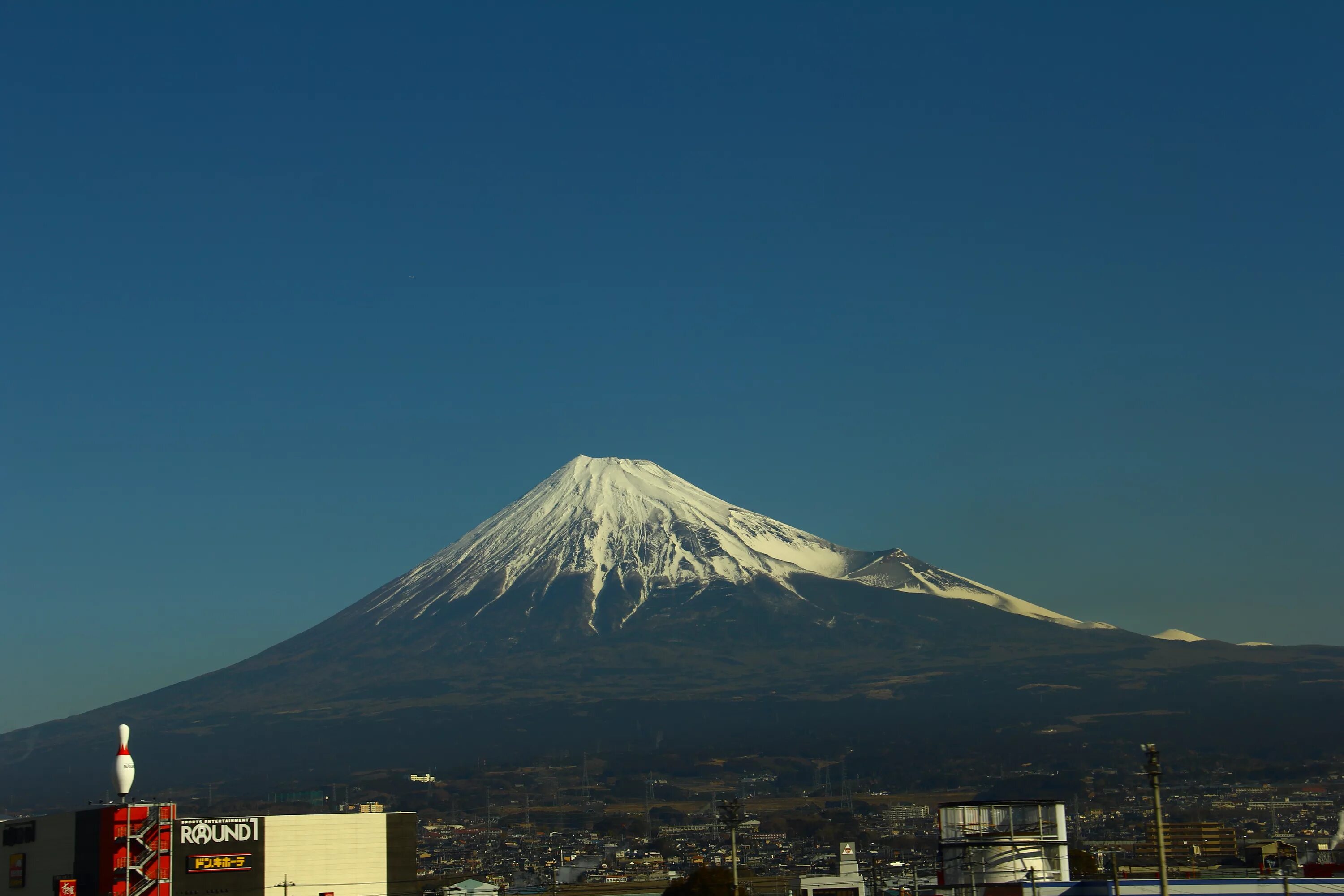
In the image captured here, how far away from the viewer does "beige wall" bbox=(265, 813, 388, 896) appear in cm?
8881

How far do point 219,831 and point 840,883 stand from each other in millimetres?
46798

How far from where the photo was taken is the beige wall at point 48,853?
84875 millimetres

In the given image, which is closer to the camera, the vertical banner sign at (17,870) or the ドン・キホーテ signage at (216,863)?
the ドン・キホーテ signage at (216,863)

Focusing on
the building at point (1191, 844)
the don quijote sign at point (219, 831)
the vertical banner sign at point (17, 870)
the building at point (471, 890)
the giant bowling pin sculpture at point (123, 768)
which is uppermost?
the giant bowling pin sculpture at point (123, 768)

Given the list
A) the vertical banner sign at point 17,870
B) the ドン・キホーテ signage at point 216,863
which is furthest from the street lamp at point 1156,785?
the vertical banner sign at point 17,870

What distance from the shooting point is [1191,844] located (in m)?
161

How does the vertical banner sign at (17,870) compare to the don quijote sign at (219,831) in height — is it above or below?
below

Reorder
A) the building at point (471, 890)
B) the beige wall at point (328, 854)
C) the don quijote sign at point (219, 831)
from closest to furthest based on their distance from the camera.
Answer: the don quijote sign at point (219, 831)
the beige wall at point (328, 854)
the building at point (471, 890)

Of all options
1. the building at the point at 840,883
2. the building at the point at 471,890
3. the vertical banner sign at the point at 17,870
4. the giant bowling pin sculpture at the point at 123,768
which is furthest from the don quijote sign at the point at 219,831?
the building at the point at 840,883

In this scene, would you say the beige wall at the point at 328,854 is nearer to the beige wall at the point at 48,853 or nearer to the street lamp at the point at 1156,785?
the beige wall at the point at 48,853

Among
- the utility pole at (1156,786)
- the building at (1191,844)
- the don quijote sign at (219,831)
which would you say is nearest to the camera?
the utility pole at (1156,786)

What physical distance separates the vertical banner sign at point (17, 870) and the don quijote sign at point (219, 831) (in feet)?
30.7

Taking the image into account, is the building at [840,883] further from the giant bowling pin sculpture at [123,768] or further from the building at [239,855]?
the giant bowling pin sculpture at [123,768]

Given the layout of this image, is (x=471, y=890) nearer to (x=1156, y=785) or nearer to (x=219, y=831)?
(x=219, y=831)
